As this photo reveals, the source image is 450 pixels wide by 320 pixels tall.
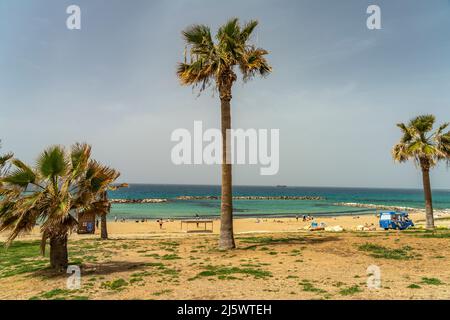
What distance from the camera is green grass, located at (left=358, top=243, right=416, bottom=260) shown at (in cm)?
1345

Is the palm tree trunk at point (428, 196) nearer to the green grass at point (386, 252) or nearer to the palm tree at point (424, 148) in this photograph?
the palm tree at point (424, 148)

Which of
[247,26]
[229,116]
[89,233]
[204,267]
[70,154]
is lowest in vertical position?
[89,233]

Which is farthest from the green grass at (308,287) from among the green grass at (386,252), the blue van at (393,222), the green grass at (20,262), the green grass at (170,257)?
the blue van at (393,222)

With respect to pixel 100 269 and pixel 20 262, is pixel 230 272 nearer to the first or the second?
pixel 100 269

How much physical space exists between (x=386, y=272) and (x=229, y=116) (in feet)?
32.4

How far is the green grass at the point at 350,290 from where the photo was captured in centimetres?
837

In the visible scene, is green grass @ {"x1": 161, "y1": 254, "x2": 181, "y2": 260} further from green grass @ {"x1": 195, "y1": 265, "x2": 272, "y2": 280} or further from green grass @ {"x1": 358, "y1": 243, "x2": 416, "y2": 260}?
green grass @ {"x1": 358, "y1": 243, "x2": 416, "y2": 260}

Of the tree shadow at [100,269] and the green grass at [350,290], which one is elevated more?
the green grass at [350,290]

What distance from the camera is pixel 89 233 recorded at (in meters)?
35.2

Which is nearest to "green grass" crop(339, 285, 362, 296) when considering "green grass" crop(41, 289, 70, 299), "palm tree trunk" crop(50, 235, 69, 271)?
"green grass" crop(41, 289, 70, 299)

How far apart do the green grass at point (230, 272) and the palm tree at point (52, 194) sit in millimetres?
4212

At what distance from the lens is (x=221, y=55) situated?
15.9 m

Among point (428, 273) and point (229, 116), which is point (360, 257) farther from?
point (229, 116)
